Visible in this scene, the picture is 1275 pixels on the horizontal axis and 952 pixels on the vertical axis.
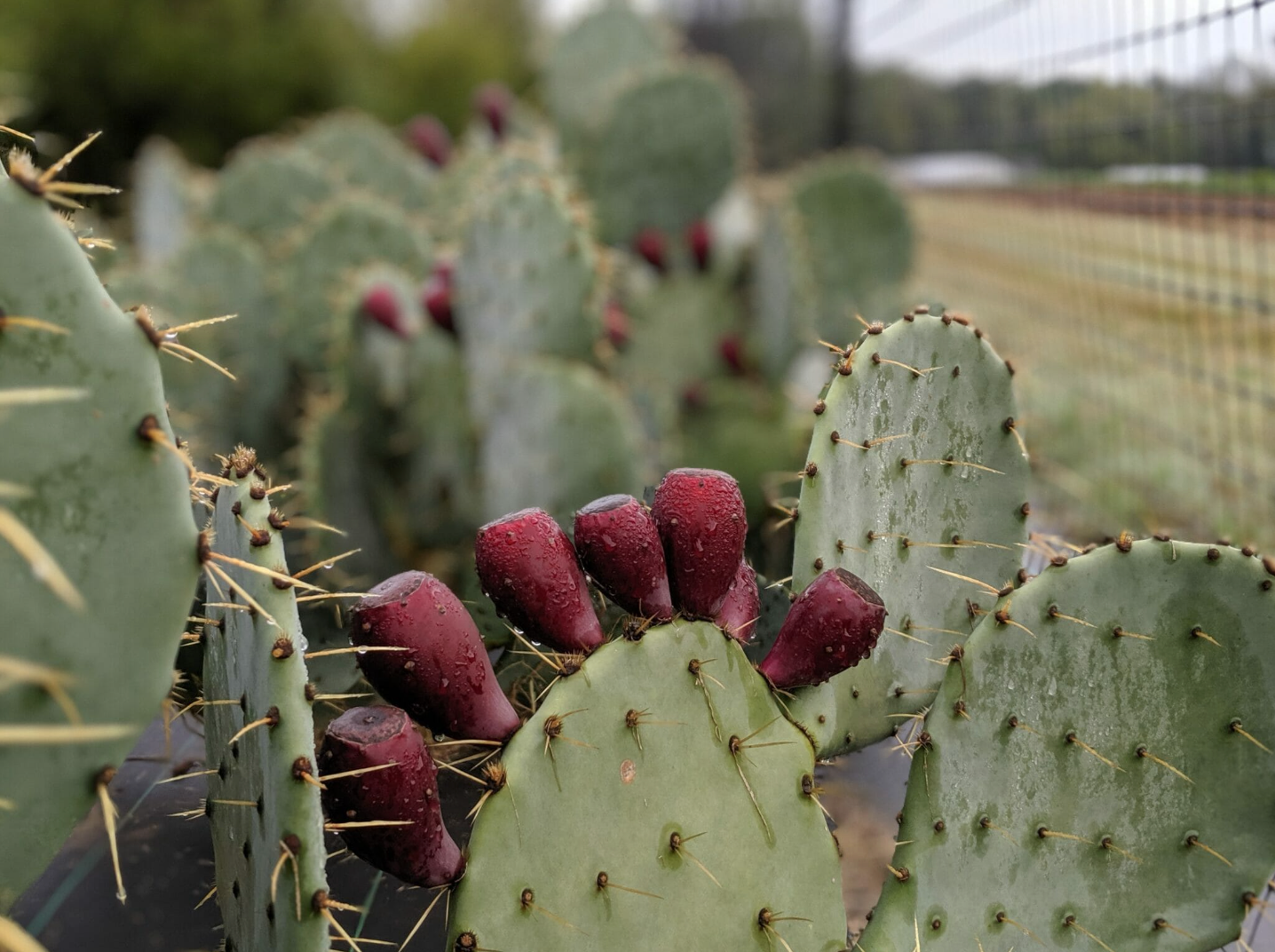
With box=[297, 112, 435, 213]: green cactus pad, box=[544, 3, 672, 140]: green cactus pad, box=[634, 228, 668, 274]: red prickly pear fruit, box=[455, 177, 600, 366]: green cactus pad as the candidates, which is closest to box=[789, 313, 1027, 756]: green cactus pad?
box=[455, 177, 600, 366]: green cactus pad

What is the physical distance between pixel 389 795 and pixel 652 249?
3.34 m

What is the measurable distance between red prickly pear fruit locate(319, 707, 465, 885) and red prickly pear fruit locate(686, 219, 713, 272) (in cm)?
333

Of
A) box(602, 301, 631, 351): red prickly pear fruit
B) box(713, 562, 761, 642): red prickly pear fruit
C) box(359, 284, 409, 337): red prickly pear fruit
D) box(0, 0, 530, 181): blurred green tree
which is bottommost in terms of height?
box(602, 301, 631, 351): red prickly pear fruit

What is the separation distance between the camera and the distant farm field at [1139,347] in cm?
291

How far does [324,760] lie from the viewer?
83 centimetres

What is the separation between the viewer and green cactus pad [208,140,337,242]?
3865 mm

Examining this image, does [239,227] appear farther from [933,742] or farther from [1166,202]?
[933,742]

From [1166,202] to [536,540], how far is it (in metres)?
2.74

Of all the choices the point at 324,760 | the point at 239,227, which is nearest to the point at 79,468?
the point at 324,760

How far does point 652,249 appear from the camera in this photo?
4004 millimetres

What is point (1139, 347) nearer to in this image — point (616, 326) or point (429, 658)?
point (616, 326)

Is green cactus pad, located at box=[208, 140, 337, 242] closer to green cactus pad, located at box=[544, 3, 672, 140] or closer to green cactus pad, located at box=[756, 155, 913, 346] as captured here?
green cactus pad, located at box=[544, 3, 672, 140]

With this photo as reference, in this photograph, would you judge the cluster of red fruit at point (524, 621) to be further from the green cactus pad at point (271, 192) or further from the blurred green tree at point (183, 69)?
the blurred green tree at point (183, 69)

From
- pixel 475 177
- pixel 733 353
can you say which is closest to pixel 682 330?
pixel 733 353
